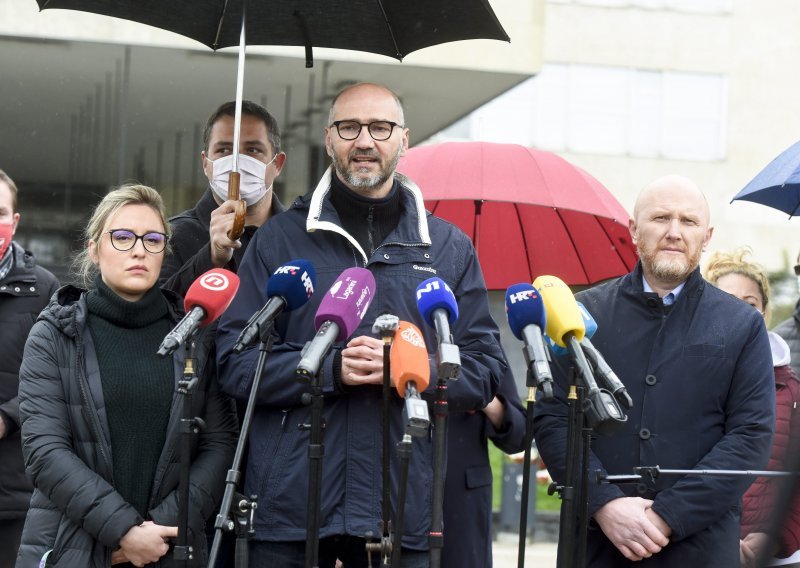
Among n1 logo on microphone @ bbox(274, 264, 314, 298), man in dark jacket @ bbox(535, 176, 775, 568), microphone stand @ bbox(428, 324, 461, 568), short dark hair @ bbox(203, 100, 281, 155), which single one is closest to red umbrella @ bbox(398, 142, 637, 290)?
short dark hair @ bbox(203, 100, 281, 155)

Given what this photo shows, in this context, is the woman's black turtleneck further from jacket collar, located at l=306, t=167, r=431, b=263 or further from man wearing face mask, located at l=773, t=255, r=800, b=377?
man wearing face mask, located at l=773, t=255, r=800, b=377

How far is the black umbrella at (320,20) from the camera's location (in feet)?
18.3

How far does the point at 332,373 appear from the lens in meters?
4.50

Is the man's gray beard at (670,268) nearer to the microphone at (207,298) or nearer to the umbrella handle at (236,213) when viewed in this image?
the umbrella handle at (236,213)

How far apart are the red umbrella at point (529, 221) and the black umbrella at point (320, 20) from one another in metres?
1.18

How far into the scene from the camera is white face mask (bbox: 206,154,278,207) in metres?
5.78

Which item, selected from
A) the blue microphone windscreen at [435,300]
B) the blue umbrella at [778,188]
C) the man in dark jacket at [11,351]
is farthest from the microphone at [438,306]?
the blue umbrella at [778,188]

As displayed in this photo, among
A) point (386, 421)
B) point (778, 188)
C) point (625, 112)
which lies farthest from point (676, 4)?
point (386, 421)

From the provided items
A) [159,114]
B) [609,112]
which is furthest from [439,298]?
[609,112]

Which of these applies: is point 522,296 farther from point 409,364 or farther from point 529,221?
point 529,221

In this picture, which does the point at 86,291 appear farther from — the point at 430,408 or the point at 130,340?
the point at 430,408

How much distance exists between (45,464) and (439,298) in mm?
1645

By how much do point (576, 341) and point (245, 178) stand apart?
2.11m

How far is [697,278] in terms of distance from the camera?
17.2 ft
